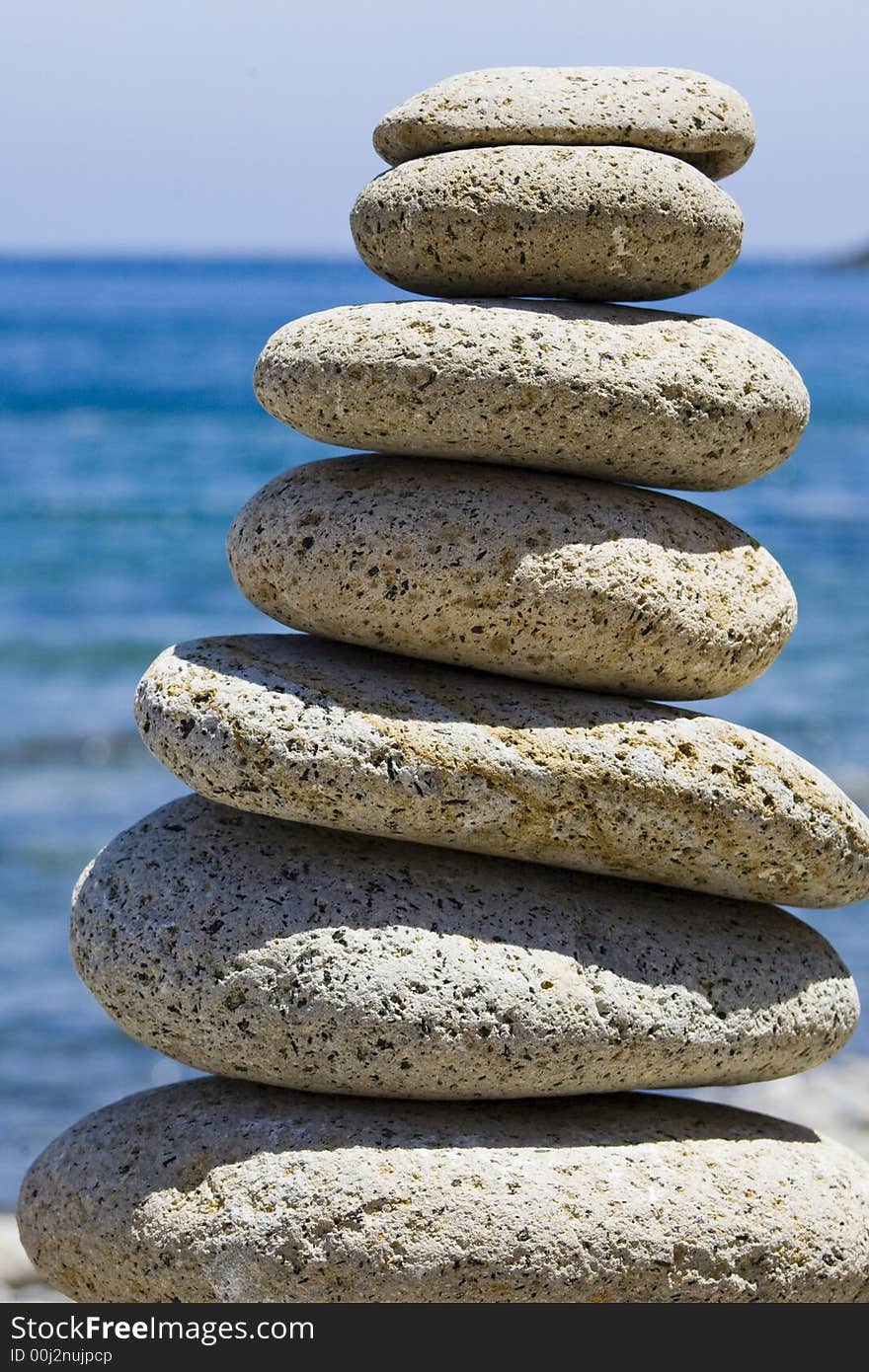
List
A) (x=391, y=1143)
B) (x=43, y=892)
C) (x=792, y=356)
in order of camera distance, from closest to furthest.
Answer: (x=391, y=1143), (x=43, y=892), (x=792, y=356)

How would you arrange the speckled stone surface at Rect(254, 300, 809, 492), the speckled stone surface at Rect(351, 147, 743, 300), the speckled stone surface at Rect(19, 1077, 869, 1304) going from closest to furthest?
1. the speckled stone surface at Rect(19, 1077, 869, 1304)
2. the speckled stone surface at Rect(254, 300, 809, 492)
3. the speckled stone surface at Rect(351, 147, 743, 300)

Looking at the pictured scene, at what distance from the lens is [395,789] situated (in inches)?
143

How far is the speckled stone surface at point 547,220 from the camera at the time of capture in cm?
384

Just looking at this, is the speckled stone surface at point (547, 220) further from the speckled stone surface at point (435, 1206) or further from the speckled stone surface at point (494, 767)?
the speckled stone surface at point (435, 1206)

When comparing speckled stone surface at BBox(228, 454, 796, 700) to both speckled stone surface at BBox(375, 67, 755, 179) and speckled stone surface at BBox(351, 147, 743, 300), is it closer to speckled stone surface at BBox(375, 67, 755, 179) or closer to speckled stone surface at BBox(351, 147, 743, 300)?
speckled stone surface at BBox(351, 147, 743, 300)

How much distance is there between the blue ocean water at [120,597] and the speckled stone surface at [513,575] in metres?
3.96

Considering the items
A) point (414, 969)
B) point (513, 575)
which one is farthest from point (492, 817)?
point (513, 575)

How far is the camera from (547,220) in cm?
384

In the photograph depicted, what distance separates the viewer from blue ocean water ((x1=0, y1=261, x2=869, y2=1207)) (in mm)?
8320

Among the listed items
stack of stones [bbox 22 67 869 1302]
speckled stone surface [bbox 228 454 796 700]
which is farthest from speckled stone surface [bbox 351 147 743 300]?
speckled stone surface [bbox 228 454 796 700]

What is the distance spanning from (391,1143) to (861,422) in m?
27.2

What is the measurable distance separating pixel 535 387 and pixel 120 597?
1339 centimetres
